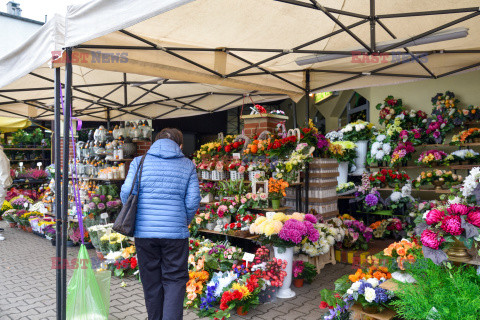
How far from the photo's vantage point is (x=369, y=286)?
2.61 metres

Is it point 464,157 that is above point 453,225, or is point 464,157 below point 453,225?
above

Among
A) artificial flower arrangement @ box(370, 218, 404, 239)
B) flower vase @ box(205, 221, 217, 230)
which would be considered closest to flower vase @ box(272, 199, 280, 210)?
flower vase @ box(205, 221, 217, 230)

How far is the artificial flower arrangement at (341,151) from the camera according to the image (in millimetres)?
5195

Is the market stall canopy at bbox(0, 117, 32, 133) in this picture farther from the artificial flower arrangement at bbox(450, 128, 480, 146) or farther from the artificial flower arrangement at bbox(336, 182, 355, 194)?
the artificial flower arrangement at bbox(450, 128, 480, 146)

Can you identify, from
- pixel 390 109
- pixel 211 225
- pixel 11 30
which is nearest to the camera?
pixel 211 225

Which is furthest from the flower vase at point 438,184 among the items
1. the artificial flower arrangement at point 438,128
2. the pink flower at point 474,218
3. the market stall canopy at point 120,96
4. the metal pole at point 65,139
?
the metal pole at point 65,139

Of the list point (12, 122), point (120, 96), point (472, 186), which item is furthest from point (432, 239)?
point (12, 122)

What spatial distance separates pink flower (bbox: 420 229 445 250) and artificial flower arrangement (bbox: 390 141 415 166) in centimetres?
432

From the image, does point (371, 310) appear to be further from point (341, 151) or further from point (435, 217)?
point (341, 151)

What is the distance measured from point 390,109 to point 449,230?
557cm

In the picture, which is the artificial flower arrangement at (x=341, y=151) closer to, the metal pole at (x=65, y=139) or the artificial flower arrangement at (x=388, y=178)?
the artificial flower arrangement at (x=388, y=178)

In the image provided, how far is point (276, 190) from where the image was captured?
14.4ft

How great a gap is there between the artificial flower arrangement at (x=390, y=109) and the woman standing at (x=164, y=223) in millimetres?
5505

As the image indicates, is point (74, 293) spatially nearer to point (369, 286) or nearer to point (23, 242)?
point (369, 286)
